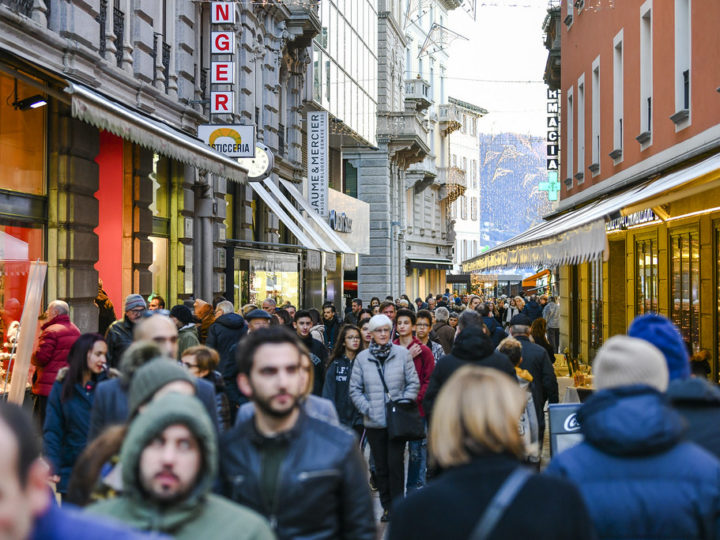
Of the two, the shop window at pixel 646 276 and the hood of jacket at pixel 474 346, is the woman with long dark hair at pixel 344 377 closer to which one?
the hood of jacket at pixel 474 346

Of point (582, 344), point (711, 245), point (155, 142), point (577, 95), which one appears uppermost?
point (577, 95)

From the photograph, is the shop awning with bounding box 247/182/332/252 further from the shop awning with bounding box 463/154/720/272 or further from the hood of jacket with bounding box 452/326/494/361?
the hood of jacket with bounding box 452/326/494/361

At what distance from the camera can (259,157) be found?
73.0ft

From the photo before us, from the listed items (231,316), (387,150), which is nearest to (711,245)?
(231,316)

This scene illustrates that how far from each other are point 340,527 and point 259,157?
747 inches

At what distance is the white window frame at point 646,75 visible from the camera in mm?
16297

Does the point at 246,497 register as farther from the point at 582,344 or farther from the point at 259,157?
the point at 582,344

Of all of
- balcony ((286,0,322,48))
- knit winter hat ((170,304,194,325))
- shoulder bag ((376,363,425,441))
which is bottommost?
shoulder bag ((376,363,425,441))

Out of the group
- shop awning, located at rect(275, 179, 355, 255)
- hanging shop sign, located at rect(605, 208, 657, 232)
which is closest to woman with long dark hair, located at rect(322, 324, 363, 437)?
hanging shop sign, located at rect(605, 208, 657, 232)

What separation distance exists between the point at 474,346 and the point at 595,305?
15952mm

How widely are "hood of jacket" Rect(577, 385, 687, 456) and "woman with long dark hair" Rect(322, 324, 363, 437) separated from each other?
243 inches

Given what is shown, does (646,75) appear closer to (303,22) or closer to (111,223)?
(111,223)

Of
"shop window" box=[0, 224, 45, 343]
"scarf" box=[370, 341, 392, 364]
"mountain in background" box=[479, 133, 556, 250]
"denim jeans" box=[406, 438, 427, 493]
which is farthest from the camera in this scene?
"mountain in background" box=[479, 133, 556, 250]

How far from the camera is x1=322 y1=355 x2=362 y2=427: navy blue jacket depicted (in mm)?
9469
